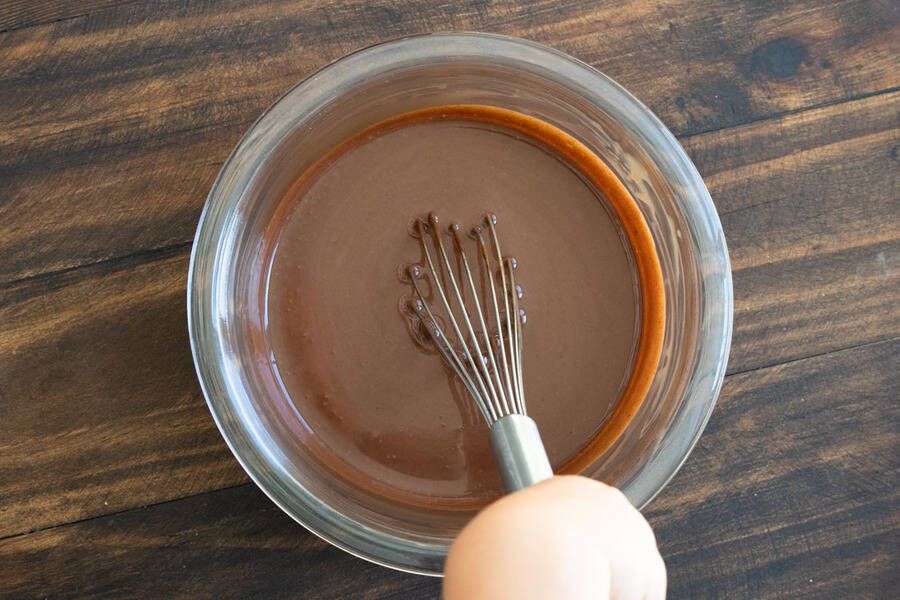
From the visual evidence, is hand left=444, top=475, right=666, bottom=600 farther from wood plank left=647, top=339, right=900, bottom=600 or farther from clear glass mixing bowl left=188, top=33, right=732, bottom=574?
wood plank left=647, top=339, right=900, bottom=600

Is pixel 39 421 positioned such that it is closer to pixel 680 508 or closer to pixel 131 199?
pixel 131 199

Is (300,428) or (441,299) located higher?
(441,299)

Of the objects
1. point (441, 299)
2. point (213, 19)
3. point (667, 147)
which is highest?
point (213, 19)

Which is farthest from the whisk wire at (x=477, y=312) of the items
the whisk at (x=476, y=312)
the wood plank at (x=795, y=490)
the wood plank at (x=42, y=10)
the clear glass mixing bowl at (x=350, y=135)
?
the wood plank at (x=42, y=10)

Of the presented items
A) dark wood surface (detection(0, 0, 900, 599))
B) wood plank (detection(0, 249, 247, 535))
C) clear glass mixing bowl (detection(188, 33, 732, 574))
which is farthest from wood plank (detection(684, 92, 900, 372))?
wood plank (detection(0, 249, 247, 535))

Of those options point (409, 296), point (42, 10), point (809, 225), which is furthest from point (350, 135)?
point (809, 225)

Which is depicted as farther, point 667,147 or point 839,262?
point 839,262

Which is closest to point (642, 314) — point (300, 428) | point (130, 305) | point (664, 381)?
point (664, 381)

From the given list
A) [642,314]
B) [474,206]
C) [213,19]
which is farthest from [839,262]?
[213,19]
